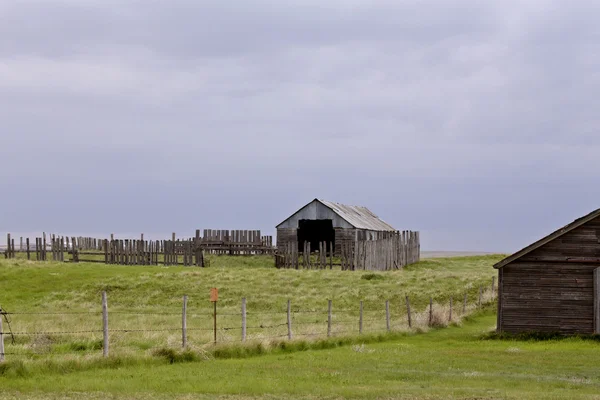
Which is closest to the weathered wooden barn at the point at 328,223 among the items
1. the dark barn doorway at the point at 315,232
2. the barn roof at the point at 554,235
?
the dark barn doorway at the point at 315,232

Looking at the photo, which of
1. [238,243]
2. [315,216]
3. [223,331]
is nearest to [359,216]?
[315,216]

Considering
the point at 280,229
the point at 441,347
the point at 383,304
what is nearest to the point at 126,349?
the point at 441,347

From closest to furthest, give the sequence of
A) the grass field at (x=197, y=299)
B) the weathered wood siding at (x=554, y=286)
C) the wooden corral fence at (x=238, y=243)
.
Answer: the grass field at (x=197, y=299), the weathered wood siding at (x=554, y=286), the wooden corral fence at (x=238, y=243)

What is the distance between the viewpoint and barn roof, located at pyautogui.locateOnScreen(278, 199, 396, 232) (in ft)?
212

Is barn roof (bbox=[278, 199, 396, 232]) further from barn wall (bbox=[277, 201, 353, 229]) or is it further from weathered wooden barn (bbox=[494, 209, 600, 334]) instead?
weathered wooden barn (bbox=[494, 209, 600, 334])

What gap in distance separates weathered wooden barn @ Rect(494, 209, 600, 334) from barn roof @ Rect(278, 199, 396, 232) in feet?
102

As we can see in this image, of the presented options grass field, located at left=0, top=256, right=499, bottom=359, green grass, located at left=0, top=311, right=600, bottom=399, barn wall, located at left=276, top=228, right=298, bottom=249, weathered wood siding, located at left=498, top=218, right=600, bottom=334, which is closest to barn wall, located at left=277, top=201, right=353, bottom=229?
barn wall, located at left=276, top=228, right=298, bottom=249

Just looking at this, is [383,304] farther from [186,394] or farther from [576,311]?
[186,394]

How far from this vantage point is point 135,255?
201 feet

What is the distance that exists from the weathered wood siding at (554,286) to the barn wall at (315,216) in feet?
103

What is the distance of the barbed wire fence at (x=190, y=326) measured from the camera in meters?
23.8

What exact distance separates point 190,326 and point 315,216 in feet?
108

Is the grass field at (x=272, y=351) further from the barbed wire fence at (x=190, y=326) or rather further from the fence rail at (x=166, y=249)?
the fence rail at (x=166, y=249)

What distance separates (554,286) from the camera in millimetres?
32312
